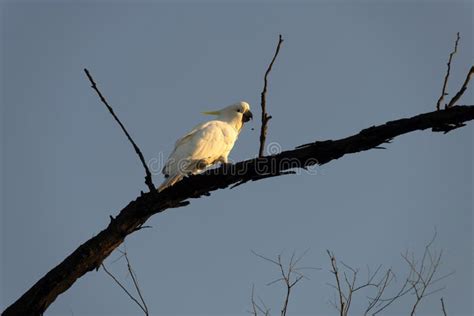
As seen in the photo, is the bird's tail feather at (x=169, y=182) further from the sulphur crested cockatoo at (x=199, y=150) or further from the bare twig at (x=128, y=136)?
the bare twig at (x=128, y=136)

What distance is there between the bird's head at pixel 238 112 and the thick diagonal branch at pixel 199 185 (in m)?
3.43

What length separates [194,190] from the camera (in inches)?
123

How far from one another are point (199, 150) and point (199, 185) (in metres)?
2.09

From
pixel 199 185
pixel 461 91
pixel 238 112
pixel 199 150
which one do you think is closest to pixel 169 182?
pixel 199 150

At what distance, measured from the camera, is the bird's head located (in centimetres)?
650

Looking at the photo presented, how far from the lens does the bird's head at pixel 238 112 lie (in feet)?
21.3

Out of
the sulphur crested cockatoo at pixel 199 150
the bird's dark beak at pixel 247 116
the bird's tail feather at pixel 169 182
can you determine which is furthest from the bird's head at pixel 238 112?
the bird's tail feather at pixel 169 182

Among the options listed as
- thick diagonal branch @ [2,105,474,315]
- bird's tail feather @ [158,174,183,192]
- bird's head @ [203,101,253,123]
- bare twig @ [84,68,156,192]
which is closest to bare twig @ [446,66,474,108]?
thick diagonal branch @ [2,105,474,315]

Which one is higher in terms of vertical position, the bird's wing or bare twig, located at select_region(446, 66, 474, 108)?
the bird's wing

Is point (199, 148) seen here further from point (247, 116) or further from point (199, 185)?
point (199, 185)

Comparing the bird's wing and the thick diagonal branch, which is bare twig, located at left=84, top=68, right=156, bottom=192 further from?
the bird's wing

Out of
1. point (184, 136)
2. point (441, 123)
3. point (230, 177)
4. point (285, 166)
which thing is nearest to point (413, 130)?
point (441, 123)

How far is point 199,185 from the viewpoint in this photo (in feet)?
10.2

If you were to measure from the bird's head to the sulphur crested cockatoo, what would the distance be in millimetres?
410
